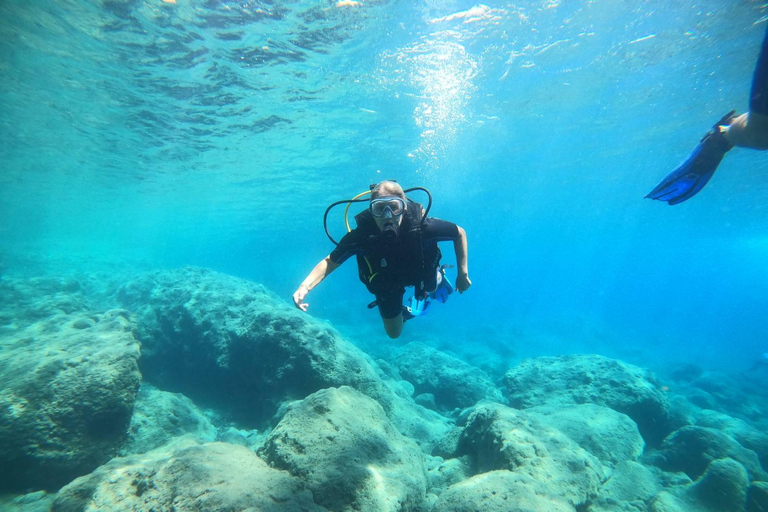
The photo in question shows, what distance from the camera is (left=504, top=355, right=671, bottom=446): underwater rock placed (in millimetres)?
8000

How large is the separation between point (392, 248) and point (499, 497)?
2.77 meters

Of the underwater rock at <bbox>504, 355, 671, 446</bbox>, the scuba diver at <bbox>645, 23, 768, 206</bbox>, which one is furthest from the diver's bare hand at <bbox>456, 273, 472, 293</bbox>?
the underwater rock at <bbox>504, 355, 671, 446</bbox>

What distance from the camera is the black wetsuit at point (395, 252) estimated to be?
156 inches

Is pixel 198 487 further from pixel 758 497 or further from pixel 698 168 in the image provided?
pixel 758 497

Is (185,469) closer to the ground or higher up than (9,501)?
higher up

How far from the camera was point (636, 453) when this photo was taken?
6219mm

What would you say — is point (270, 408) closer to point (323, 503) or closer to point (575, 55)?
point (323, 503)

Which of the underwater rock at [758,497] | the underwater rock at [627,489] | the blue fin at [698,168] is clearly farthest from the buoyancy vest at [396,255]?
the underwater rock at [758,497]

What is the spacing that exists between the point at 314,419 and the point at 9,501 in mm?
4205

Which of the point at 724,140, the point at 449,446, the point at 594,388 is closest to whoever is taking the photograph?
the point at 724,140

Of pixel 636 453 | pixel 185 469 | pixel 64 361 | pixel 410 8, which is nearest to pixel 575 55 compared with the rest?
pixel 410 8

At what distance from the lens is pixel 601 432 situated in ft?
20.5

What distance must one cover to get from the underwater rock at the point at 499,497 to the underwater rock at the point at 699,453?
5.59m

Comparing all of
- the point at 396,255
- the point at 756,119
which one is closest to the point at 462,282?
the point at 396,255
